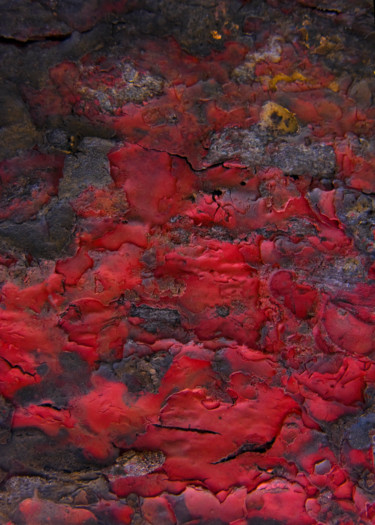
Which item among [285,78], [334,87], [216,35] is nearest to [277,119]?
[285,78]

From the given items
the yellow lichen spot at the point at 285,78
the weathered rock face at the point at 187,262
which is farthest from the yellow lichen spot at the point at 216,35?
the yellow lichen spot at the point at 285,78

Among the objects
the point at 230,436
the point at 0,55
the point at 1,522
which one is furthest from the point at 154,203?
the point at 1,522

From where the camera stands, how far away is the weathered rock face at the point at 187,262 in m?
1.81

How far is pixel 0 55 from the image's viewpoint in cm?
181

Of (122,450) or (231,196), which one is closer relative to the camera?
(231,196)

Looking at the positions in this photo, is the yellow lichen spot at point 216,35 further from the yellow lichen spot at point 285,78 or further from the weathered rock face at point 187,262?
the yellow lichen spot at point 285,78

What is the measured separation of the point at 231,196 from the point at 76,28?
44.1 inches

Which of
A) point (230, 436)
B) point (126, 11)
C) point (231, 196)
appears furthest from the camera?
point (230, 436)

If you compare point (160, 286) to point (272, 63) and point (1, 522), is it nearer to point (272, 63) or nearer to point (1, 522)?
point (272, 63)

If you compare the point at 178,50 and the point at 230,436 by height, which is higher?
the point at 178,50

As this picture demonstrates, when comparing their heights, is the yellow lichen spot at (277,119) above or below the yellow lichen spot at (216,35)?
below

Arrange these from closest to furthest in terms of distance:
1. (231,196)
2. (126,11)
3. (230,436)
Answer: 1. (126,11)
2. (231,196)
3. (230,436)

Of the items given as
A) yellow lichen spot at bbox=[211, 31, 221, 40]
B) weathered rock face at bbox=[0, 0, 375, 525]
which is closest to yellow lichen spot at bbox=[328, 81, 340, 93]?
weathered rock face at bbox=[0, 0, 375, 525]

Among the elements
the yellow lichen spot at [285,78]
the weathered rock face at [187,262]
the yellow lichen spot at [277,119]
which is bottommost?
the weathered rock face at [187,262]
